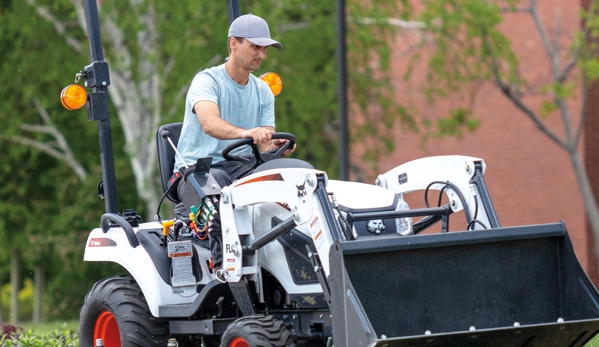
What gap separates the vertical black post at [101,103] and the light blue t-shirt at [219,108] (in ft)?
1.80

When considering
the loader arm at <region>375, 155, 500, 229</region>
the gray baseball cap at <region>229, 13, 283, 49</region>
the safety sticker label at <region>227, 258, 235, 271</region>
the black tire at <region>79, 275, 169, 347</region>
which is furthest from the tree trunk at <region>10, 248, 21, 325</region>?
Answer: the safety sticker label at <region>227, 258, 235, 271</region>

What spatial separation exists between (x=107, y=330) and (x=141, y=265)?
0.58 m

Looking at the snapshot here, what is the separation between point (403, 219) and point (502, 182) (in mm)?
14253

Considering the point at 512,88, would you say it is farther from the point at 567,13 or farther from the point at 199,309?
the point at 199,309

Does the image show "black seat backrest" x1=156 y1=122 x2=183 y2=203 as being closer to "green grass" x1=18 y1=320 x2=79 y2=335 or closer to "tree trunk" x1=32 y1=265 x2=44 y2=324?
"green grass" x1=18 y1=320 x2=79 y2=335

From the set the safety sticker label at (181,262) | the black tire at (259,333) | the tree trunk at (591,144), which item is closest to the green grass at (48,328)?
the safety sticker label at (181,262)

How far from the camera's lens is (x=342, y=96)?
1285cm

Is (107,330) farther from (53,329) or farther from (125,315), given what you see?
(53,329)

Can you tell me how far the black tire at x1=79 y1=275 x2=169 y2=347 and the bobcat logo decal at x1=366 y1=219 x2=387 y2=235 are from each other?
1512 millimetres

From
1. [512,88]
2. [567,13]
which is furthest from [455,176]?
[567,13]

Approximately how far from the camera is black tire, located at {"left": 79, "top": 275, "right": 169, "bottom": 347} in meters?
6.14

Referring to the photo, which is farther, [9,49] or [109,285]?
[9,49]

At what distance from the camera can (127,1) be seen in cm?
1739

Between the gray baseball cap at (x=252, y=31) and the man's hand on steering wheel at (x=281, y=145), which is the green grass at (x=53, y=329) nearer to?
the man's hand on steering wheel at (x=281, y=145)
